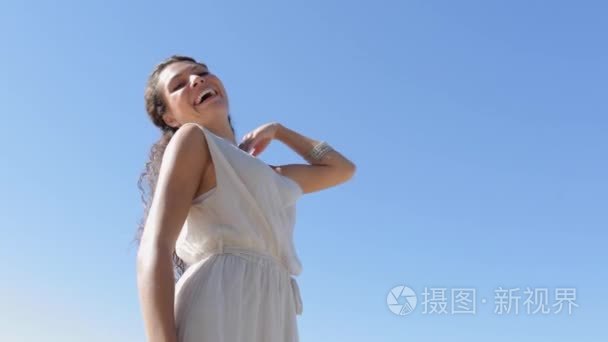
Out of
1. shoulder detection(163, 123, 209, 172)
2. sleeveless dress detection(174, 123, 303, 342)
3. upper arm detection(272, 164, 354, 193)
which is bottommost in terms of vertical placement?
sleeveless dress detection(174, 123, 303, 342)

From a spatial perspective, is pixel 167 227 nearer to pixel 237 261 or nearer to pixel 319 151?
pixel 237 261

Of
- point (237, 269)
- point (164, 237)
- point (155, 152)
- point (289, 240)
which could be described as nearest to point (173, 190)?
point (164, 237)

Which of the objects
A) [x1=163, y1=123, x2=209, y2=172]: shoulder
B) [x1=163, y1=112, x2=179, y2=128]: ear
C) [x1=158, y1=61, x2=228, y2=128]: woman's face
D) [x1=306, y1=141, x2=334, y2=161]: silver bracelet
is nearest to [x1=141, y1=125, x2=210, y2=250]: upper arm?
[x1=163, y1=123, x2=209, y2=172]: shoulder

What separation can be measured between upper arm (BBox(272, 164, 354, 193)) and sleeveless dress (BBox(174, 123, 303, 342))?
64 cm

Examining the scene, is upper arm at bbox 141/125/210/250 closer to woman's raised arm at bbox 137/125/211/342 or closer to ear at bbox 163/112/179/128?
woman's raised arm at bbox 137/125/211/342

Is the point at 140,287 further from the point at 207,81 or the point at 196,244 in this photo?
the point at 207,81

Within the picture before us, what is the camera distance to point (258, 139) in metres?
3.60

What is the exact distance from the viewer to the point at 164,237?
2.32 metres

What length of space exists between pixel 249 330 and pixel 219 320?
0.43ft

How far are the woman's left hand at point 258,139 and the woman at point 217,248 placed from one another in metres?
0.71

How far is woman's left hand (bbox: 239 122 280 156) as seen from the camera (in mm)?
A: 3546

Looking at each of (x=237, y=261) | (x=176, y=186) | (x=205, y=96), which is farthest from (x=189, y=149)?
(x=205, y=96)

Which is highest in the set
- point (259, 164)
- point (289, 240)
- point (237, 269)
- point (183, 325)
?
point (259, 164)

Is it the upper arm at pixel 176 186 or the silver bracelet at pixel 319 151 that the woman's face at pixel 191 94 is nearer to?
the upper arm at pixel 176 186
